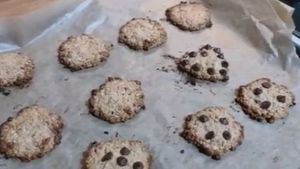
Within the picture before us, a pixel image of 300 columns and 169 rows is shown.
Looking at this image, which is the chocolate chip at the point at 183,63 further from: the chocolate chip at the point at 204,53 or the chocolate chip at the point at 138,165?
the chocolate chip at the point at 138,165

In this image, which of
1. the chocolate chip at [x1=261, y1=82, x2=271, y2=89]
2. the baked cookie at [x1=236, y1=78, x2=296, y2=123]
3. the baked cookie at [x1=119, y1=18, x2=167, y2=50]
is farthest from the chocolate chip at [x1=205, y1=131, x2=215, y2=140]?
the baked cookie at [x1=119, y1=18, x2=167, y2=50]

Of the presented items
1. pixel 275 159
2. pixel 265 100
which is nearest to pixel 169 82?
pixel 265 100

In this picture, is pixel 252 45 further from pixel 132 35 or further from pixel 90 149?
pixel 90 149

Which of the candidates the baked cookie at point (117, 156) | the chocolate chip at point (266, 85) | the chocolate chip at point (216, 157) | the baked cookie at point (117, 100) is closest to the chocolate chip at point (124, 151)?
the baked cookie at point (117, 156)

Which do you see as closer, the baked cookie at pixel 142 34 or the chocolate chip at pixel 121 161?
the chocolate chip at pixel 121 161

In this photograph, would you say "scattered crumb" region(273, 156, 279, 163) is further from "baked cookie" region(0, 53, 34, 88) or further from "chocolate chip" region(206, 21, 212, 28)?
"baked cookie" region(0, 53, 34, 88)

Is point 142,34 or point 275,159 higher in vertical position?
point 142,34

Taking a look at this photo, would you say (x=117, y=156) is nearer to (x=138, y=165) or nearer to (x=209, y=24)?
(x=138, y=165)
